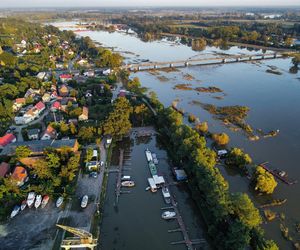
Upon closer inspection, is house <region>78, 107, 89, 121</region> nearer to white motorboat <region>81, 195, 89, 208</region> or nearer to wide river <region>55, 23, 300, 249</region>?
wide river <region>55, 23, 300, 249</region>

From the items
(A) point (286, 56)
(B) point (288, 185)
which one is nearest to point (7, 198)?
(B) point (288, 185)

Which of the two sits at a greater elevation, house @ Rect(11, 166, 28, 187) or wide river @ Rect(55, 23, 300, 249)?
house @ Rect(11, 166, 28, 187)

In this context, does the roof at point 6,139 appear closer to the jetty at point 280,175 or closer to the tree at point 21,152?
the tree at point 21,152

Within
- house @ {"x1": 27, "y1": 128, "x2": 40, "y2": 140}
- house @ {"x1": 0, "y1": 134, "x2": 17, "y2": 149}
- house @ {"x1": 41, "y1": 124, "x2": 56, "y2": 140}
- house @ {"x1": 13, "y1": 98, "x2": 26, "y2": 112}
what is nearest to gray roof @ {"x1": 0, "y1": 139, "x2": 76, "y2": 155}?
house @ {"x1": 0, "y1": 134, "x2": 17, "y2": 149}

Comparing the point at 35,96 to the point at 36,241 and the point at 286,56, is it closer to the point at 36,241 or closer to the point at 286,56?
the point at 36,241

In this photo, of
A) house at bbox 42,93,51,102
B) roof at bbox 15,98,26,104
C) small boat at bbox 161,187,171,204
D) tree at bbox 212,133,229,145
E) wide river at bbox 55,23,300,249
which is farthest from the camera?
house at bbox 42,93,51,102
